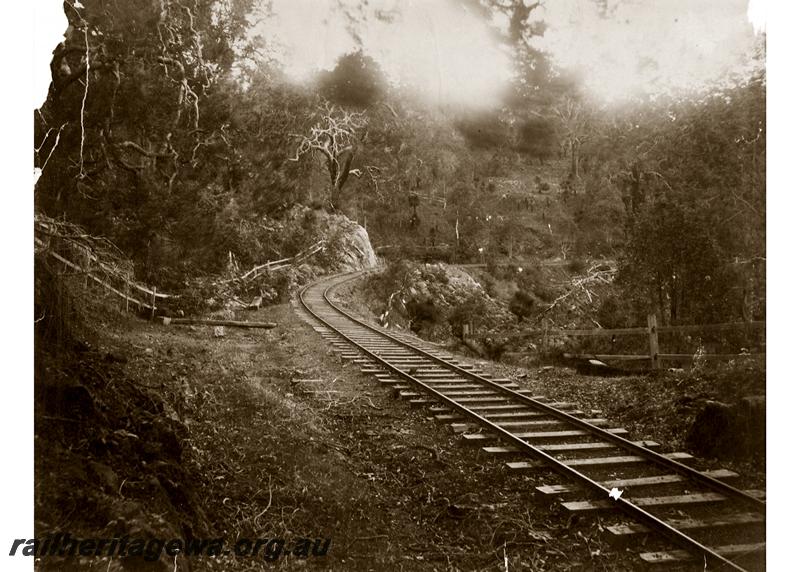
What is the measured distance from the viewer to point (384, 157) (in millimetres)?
5191

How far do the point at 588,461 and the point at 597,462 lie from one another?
7cm

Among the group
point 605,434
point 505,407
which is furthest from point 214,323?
point 605,434

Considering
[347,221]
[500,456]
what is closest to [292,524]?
[500,456]

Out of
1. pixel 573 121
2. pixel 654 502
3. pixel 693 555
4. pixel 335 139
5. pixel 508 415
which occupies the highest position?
pixel 573 121

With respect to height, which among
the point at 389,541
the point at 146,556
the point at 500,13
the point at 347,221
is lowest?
the point at 389,541

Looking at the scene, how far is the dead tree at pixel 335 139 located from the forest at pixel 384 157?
0.6 inches

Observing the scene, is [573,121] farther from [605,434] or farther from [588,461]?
[588,461]

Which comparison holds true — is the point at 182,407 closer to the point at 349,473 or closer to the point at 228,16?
the point at 349,473

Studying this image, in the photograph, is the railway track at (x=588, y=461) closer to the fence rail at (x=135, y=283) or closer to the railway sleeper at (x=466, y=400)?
the railway sleeper at (x=466, y=400)

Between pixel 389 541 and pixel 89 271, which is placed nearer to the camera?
pixel 389 541

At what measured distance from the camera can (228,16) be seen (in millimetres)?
4441

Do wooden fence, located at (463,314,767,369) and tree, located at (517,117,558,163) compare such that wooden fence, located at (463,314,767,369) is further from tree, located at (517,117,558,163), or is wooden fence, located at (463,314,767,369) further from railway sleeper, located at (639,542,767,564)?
tree, located at (517,117,558,163)

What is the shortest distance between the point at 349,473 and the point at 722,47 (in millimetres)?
4837

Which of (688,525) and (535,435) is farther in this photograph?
(535,435)
